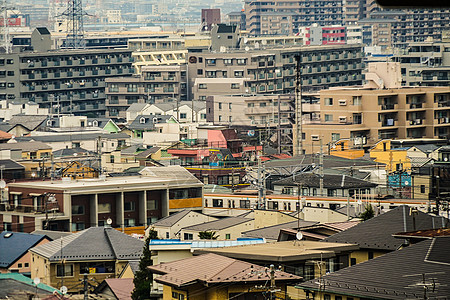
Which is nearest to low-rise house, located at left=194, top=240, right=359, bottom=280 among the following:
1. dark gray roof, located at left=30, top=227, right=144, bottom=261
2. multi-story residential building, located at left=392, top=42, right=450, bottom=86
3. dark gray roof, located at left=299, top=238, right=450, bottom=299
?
dark gray roof, located at left=299, top=238, right=450, bottom=299

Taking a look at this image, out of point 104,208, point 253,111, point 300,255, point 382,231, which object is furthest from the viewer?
point 253,111

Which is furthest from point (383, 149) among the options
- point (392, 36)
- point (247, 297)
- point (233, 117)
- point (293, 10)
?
point (293, 10)

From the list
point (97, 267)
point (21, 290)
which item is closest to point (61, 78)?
point (97, 267)

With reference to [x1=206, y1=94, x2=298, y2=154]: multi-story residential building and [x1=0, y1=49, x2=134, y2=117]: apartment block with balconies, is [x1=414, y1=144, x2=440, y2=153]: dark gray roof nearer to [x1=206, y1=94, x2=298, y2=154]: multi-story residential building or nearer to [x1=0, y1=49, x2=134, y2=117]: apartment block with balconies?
[x1=206, y1=94, x2=298, y2=154]: multi-story residential building

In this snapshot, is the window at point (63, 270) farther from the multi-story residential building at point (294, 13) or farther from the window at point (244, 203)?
the multi-story residential building at point (294, 13)

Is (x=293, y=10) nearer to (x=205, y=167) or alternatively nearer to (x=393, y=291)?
(x=205, y=167)

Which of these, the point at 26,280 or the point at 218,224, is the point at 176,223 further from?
the point at 26,280
